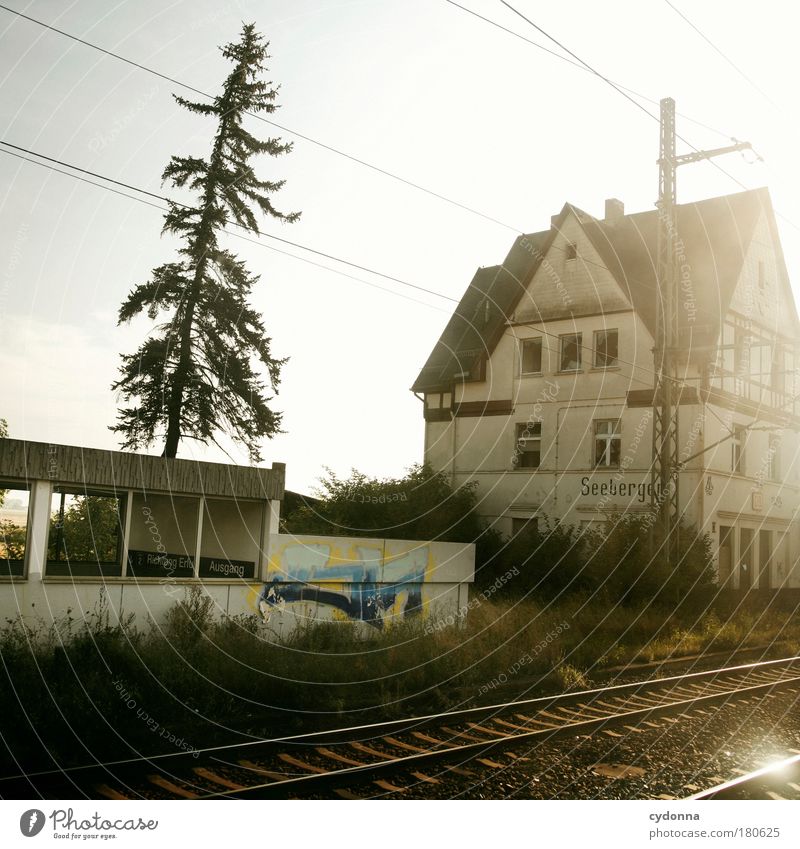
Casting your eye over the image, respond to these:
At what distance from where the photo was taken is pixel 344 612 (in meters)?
14.8

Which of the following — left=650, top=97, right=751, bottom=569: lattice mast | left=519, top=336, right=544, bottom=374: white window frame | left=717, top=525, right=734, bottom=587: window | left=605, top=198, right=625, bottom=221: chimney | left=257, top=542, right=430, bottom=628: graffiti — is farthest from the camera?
left=605, top=198, right=625, bottom=221: chimney

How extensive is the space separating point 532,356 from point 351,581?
1558 centimetres

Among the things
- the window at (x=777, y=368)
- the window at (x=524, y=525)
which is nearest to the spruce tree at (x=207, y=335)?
the window at (x=524, y=525)

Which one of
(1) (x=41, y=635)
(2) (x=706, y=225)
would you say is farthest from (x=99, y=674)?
(2) (x=706, y=225)

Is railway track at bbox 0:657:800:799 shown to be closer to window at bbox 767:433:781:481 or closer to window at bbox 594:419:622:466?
window at bbox 594:419:622:466

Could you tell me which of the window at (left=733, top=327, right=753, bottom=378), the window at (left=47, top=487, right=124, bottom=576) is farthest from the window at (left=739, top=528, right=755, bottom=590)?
the window at (left=47, top=487, right=124, bottom=576)

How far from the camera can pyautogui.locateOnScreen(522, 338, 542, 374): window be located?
93.5 feet

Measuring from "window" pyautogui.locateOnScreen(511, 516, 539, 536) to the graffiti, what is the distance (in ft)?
32.0

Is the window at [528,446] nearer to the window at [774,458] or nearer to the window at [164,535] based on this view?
the window at [774,458]

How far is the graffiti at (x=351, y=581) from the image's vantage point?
13.9 meters

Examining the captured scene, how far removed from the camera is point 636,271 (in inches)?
1091

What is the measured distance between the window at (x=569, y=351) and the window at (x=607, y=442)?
229cm

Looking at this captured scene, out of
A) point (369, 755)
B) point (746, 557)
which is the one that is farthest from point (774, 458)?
point (369, 755)
